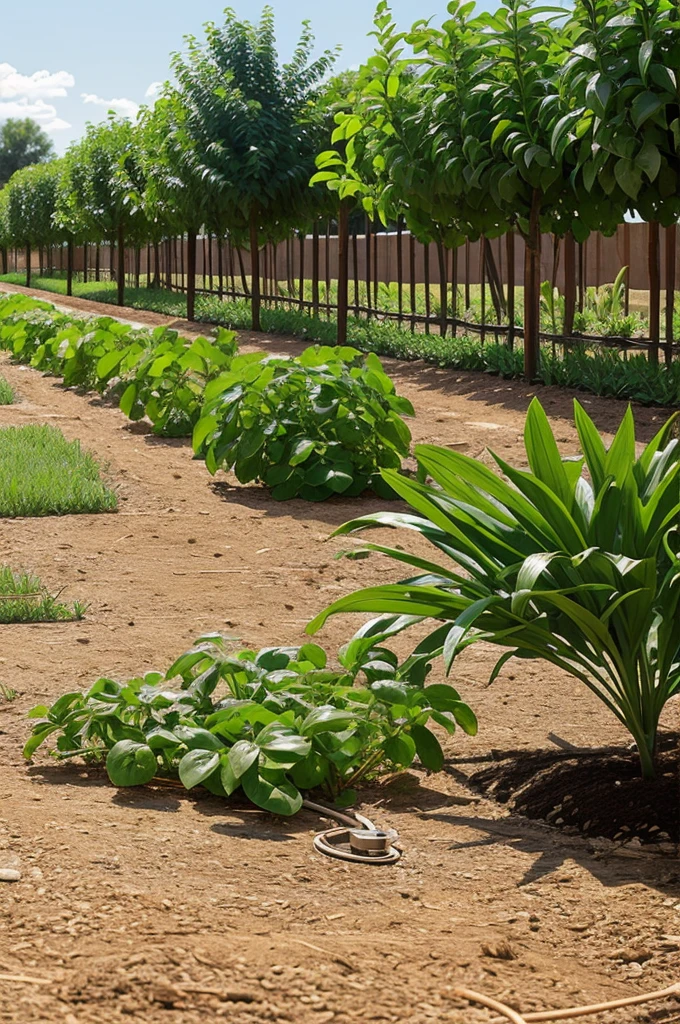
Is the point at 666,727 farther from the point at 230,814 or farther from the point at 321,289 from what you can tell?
the point at 321,289

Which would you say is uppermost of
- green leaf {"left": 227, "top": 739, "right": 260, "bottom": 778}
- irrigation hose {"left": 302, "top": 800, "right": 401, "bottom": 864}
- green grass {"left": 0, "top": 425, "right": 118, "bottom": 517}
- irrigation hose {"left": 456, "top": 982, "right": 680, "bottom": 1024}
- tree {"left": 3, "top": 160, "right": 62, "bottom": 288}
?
tree {"left": 3, "top": 160, "right": 62, "bottom": 288}

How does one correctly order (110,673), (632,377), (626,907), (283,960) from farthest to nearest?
(632,377) < (110,673) < (626,907) < (283,960)

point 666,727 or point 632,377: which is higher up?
point 632,377

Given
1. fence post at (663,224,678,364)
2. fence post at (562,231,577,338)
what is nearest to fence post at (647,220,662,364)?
fence post at (663,224,678,364)

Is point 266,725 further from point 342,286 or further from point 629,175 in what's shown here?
point 342,286

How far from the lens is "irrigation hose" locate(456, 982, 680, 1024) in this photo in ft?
5.93

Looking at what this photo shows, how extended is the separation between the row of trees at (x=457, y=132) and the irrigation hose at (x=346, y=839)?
7.26 metres

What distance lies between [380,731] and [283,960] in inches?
42.0

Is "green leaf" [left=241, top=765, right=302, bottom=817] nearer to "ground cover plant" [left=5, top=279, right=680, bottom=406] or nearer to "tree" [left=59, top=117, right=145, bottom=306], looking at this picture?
"ground cover plant" [left=5, top=279, right=680, bottom=406]

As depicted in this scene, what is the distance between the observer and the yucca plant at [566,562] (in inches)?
114

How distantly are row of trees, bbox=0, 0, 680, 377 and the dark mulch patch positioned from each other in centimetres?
683

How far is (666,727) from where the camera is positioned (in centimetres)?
346

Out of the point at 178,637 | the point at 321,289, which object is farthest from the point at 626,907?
the point at 321,289

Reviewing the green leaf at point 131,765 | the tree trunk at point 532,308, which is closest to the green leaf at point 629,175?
the tree trunk at point 532,308
